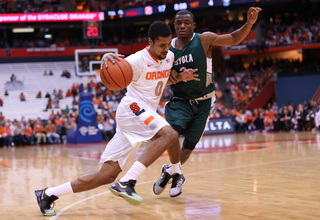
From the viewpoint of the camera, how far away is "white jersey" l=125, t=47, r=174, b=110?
466 cm

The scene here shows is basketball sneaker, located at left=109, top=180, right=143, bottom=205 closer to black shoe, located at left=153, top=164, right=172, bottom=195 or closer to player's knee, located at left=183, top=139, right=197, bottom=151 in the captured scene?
black shoe, located at left=153, top=164, right=172, bottom=195

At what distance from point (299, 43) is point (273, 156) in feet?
65.8

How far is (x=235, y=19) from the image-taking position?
34.9 meters

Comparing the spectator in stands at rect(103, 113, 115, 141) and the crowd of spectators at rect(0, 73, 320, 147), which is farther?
the spectator in stands at rect(103, 113, 115, 141)

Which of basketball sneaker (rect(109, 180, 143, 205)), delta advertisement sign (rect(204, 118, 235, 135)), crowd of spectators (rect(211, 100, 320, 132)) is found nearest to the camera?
basketball sneaker (rect(109, 180, 143, 205))

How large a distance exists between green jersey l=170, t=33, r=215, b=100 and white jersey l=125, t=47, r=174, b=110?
603mm

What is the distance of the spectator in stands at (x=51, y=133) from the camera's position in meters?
19.5

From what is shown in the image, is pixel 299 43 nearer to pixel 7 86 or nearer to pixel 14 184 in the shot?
pixel 7 86

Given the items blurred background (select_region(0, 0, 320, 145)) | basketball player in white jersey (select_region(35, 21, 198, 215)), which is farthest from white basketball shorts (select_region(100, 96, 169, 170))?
blurred background (select_region(0, 0, 320, 145))

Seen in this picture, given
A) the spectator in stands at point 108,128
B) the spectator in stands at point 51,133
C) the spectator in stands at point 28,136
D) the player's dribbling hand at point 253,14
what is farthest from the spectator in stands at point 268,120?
the player's dribbling hand at point 253,14

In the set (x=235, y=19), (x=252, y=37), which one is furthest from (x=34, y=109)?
(x=235, y=19)

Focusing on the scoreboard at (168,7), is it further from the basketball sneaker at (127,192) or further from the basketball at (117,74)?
the basketball sneaker at (127,192)

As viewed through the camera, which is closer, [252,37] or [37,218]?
[37,218]

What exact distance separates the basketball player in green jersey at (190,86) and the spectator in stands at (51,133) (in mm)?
14681
